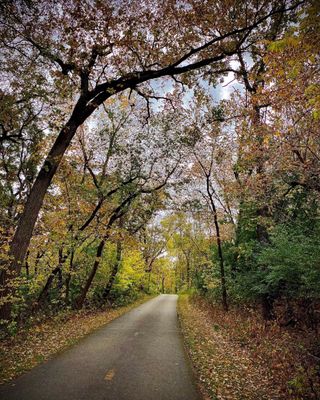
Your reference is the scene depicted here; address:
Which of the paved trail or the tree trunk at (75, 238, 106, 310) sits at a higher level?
the tree trunk at (75, 238, 106, 310)

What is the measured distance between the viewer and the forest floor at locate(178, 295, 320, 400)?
6254mm

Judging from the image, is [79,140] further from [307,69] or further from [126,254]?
[307,69]

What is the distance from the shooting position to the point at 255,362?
8.39 metres

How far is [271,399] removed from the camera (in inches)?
237

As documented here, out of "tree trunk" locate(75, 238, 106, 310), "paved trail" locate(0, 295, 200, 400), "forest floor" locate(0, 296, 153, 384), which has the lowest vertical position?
"paved trail" locate(0, 295, 200, 400)

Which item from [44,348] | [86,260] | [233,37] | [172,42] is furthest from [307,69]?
[86,260]

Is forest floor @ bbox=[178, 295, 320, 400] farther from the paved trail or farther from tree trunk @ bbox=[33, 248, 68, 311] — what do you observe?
tree trunk @ bbox=[33, 248, 68, 311]

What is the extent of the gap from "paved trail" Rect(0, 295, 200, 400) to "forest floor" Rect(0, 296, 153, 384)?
40cm

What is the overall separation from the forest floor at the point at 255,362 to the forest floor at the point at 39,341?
4024 millimetres

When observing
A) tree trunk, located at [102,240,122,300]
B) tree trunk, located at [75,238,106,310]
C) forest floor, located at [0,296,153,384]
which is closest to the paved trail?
forest floor, located at [0,296,153,384]

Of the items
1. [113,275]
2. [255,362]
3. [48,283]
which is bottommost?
[255,362]

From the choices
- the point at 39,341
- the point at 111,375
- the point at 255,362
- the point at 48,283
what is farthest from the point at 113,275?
the point at 111,375

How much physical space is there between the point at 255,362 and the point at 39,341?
6.76 metres

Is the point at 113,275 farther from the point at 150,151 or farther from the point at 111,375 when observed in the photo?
the point at 111,375
